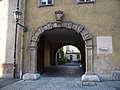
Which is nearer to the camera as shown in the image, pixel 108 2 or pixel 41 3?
pixel 108 2

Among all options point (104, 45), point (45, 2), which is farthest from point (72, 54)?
point (104, 45)

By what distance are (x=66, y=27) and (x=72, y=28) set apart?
0.38m

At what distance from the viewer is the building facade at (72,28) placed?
13.2 metres

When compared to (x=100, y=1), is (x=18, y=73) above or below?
below

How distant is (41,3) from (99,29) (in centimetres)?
416

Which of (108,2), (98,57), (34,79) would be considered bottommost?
(34,79)

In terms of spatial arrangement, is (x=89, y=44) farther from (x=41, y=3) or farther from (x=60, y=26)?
(x=41, y=3)

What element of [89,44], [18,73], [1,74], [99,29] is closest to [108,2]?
[99,29]

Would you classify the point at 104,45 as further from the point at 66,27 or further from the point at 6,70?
the point at 6,70

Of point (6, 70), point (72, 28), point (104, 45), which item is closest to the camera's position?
point (104, 45)

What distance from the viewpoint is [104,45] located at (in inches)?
526

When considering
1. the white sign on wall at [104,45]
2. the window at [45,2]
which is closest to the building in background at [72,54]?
the window at [45,2]

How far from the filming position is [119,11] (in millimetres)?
13430

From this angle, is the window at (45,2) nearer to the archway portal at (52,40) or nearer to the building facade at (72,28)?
the building facade at (72,28)
